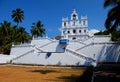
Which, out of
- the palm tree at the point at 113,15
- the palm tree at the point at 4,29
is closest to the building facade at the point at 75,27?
the palm tree at the point at 4,29

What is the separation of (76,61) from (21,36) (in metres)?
29.2

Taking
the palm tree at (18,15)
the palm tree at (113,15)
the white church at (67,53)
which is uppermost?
the palm tree at (18,15)

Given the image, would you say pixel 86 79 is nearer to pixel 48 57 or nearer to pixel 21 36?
pixel 48 57

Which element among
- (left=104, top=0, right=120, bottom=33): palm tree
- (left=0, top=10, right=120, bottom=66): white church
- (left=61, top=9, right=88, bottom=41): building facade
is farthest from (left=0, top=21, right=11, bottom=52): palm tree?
(left=104, top=0, right=120, bottom=33): palm tree

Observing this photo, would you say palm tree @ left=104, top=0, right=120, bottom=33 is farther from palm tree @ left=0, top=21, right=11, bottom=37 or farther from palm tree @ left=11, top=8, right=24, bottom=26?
palm tree @ left=11, top=8, right=24, bottom=26

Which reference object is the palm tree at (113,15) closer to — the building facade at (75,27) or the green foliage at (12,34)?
the green foliage at (12,34)

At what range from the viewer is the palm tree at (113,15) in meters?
27.9

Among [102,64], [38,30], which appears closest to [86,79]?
[102,64]

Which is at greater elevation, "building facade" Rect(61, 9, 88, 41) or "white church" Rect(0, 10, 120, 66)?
"building facade" Rect(61, 9, 88, 41)

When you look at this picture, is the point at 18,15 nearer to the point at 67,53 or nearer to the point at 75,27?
the point at 75,27

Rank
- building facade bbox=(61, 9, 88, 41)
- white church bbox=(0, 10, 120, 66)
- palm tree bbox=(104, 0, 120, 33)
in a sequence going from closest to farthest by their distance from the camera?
palm tree bbox=(104, 0, 120, 33) < white church bbox=(0, 10, 120, 66) < building facade bbox=(61, 9, 88, 41)

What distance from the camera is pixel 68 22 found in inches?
2918

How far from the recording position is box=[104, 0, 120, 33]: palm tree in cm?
2792

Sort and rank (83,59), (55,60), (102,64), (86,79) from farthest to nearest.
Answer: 1. (55,60)
2. (83,59)
3. (102,64)
4. (86,79)
